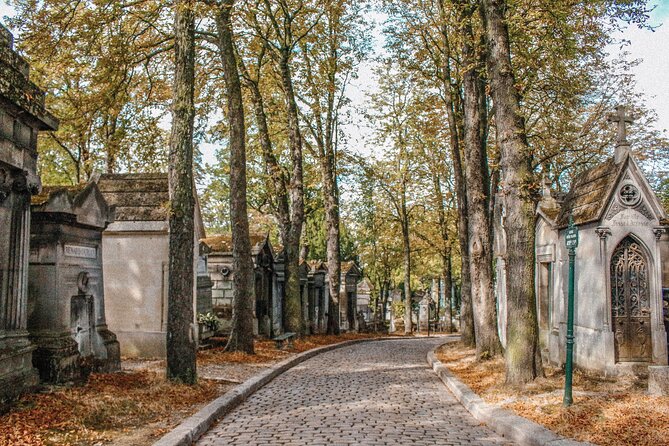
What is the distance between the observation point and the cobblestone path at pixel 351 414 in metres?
6.79

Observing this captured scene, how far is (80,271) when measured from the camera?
934cm

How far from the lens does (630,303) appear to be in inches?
430

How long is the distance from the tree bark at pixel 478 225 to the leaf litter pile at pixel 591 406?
1.77m

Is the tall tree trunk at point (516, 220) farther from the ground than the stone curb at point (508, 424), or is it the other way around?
the tall tree trunk at point (516, 220)

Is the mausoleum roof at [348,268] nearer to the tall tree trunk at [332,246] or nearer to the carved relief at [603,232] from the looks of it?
the tall tree trunk at [332,246]

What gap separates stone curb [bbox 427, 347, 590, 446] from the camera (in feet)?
20.4

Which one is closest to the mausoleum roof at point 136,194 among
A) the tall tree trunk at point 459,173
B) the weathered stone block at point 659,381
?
the tall tree trunk at point 459,173

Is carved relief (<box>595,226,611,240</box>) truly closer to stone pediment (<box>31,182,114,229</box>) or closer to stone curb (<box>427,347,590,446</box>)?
stone curb (<box>427,347,590,446</box>)

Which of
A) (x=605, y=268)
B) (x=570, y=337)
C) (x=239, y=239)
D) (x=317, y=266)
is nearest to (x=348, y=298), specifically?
(x=317, y=266)

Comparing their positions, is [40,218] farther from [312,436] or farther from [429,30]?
[429,30]

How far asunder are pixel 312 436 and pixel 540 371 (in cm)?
425

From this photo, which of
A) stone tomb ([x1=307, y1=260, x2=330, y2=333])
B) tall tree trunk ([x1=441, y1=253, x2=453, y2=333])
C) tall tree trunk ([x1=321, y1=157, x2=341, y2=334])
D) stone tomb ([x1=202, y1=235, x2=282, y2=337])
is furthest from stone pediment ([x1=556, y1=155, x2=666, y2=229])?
tall tree trunk ([x1=441, y1=253, x2=453, y2=333])

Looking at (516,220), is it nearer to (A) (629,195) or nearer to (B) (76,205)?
(A) (629,195)

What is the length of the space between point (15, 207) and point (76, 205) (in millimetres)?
1488
